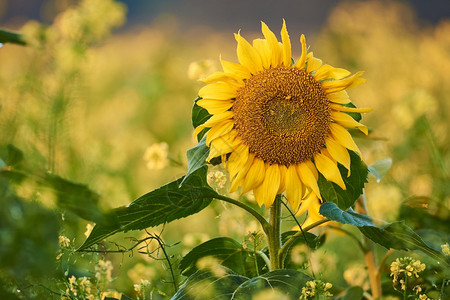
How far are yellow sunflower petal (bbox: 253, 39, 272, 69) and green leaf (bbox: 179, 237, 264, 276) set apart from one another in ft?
0.64

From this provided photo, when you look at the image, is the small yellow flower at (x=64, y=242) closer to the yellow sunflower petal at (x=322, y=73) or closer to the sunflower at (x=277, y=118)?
the sunflower at (x=277, y=118)

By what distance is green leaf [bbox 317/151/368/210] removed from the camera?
0.57 metres

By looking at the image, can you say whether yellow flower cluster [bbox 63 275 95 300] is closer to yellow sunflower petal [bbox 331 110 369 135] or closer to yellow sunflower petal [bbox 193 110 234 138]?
yellow sunflower petal [bbox 193 110 234 138]

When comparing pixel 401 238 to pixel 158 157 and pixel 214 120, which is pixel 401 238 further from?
pixel 158 157

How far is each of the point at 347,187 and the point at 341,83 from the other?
11 centimetres

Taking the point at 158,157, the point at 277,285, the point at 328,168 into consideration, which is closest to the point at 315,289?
the point at 277,285

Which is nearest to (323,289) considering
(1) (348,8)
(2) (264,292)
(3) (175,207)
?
(2) (264,292)

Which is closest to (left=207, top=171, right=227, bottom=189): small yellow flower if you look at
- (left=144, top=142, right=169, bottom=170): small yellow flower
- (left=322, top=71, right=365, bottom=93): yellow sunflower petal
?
(left=322, top=71, right=365, bottom=93): yellow sunflower petal

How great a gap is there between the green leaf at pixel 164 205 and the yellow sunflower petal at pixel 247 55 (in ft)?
0.38

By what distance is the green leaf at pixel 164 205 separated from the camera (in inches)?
20.9

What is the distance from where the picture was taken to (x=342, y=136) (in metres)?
0.58

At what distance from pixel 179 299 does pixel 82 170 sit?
1.21ft

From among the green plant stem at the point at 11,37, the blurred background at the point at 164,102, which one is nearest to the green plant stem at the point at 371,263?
the blurred background at the point at 164,102

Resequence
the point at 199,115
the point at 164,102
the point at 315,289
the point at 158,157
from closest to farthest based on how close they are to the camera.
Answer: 1. the point at 315,289
2. the point at 199,115
3. the point at 158,157
4. the point at 164,102
